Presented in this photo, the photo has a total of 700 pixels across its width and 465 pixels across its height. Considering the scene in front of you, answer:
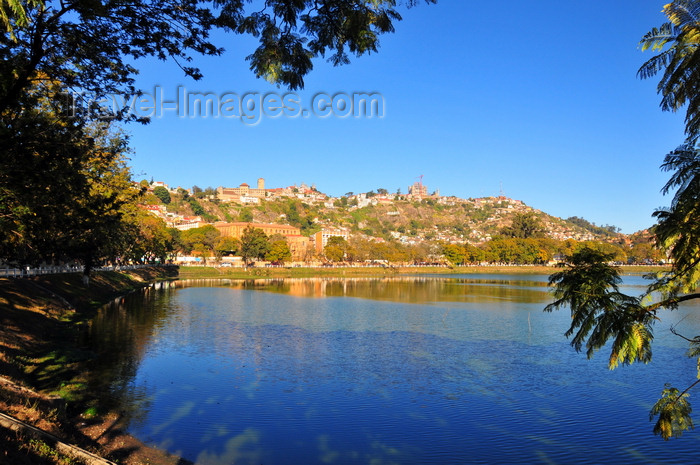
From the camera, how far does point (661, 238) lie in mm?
6605

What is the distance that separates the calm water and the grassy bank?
3.97 ft

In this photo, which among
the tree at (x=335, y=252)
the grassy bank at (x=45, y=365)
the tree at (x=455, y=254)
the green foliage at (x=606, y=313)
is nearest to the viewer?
the green foliage at (x=606, y=313)

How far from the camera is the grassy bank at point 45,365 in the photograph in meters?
10.0

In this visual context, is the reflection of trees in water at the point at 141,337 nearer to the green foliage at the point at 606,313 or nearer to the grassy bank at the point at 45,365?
the grassy bank at the point at 45,365

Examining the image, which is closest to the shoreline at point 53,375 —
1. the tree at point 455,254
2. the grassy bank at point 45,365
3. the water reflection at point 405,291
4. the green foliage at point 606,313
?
the grassy bank at point 45,365

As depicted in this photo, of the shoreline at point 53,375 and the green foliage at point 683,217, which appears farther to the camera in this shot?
the shoreline at point 53,375

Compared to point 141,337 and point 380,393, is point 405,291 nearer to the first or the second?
point 141,337

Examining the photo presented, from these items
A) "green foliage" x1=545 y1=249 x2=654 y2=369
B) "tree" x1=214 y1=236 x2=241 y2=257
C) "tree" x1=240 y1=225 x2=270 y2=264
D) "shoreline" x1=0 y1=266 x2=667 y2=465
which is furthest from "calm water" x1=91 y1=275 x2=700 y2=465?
"tree" x1=214 y1=236 x2=241 y2=257

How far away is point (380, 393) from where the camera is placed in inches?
721

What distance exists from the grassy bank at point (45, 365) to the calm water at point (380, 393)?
47.7 inches

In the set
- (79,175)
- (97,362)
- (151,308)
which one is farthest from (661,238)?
(151,308)

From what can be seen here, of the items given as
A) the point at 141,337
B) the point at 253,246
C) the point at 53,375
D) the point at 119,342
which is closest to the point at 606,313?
the point at 53,375

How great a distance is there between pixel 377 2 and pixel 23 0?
709 centimetres

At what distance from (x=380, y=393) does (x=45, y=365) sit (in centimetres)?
1199
